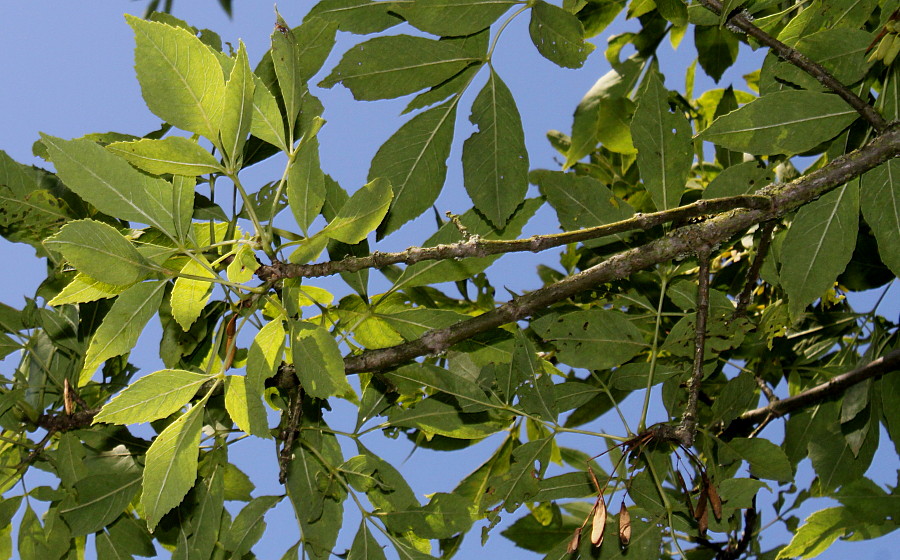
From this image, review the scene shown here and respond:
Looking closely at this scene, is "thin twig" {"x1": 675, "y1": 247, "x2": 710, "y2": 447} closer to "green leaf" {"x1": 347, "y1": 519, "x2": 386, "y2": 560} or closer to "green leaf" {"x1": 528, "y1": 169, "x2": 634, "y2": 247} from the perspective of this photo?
"green leaf" {"x1": 528, "y1": 169, "x2": 634, "y2": 247}

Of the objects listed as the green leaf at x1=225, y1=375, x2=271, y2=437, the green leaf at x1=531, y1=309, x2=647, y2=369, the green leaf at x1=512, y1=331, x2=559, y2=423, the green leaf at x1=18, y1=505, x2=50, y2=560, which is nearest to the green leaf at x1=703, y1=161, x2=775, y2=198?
the green leaf at x1=531, y1=309, x2=647, y2=369

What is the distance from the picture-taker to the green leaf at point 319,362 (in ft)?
2.73

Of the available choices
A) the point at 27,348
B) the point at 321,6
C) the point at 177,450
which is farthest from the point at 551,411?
the point at 27,348

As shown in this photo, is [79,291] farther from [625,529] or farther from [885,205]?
[885,205]

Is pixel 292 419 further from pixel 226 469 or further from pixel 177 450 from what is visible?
pixel 226 469

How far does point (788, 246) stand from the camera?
970 mm

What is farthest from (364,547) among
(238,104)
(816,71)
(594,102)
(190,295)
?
(594,102)

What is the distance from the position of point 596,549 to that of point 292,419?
43 centimetres

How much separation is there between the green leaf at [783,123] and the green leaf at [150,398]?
0.68 meters

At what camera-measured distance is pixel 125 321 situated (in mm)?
854

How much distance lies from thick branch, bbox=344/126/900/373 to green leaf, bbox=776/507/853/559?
1.75 feet

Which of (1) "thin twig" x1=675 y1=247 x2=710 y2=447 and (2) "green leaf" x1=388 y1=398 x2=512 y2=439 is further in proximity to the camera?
(2) "green leaf" x1=388 y1=398 x2=512 y2=439

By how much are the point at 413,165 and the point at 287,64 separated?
237 mm

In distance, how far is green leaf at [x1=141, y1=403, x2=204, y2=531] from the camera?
81cm
